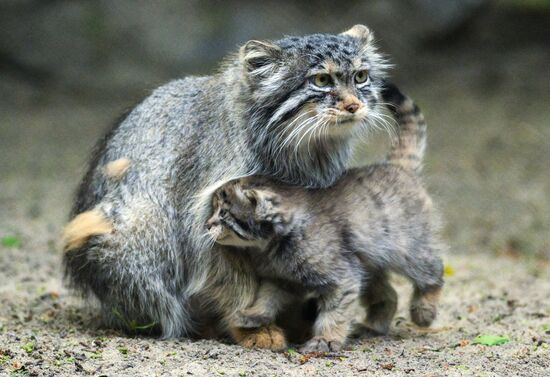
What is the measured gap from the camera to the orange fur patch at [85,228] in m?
6.20

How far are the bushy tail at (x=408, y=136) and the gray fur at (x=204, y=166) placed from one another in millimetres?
566

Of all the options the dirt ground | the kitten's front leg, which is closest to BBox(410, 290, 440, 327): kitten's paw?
the dirt ground

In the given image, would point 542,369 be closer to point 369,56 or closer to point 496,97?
point 369,56

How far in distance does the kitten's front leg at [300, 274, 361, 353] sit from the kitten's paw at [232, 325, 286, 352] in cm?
20

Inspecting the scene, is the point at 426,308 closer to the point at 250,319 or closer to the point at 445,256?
the point at 250,319

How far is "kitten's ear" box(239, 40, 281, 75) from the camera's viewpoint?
586 centimetres

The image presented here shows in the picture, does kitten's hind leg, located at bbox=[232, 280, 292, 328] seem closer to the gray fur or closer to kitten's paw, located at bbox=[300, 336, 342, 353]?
the gray fur

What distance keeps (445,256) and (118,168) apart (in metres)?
4.13

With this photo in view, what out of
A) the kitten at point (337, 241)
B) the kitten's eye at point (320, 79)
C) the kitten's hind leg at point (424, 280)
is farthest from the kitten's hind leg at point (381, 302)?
the kitten's eye at point (320, 79)

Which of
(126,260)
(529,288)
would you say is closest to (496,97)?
(529,288)

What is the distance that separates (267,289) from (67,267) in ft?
5.12

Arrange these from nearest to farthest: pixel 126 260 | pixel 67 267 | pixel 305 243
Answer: pixel 305 243 → pixel 126 260 → pixel 67 267

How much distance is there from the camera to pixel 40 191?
11266 mm

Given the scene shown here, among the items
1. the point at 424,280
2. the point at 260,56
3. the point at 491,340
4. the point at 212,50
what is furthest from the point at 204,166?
the point at 212,50
